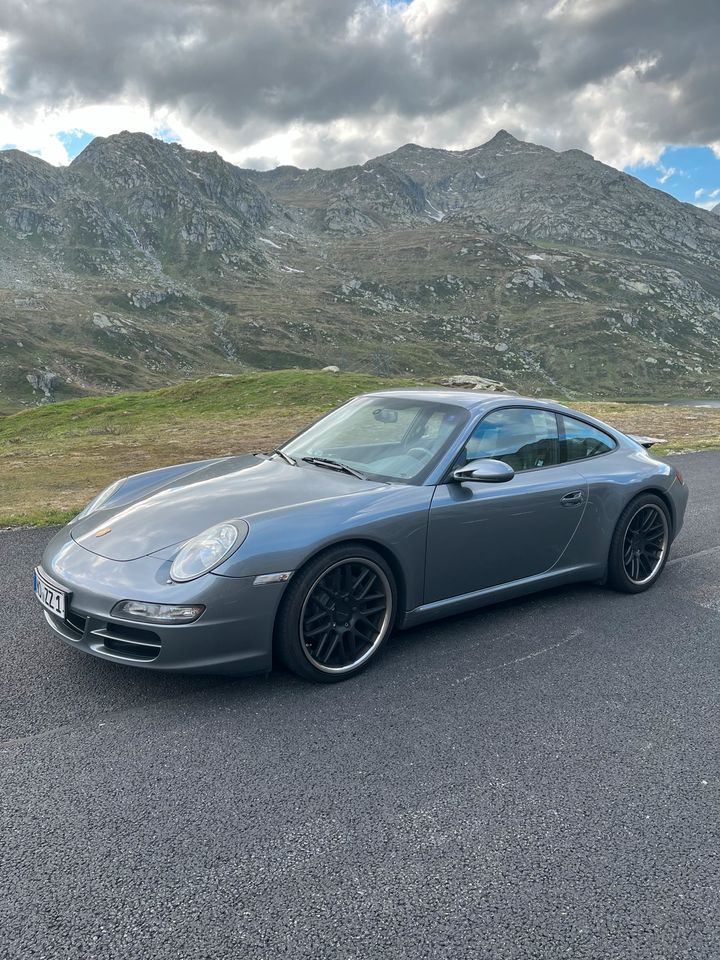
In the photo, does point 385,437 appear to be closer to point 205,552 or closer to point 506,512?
point 506,512

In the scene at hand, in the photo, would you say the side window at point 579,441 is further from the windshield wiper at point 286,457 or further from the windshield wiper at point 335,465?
the windshield wiper at point 286,457

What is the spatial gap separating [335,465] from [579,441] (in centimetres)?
203

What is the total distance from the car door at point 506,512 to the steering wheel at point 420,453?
0.20 m

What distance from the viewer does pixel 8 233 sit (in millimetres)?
197625

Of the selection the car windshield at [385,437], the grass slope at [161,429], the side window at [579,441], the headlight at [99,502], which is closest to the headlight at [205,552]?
the car windshield at [385,437]

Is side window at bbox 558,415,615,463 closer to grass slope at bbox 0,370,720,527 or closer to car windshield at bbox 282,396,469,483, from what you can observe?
car windshield at bbox 282,396,469,483

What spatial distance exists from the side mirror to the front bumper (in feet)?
4.56

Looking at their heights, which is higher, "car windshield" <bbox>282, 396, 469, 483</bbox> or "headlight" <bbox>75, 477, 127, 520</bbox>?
"car windshield" <bbox>282, 396, 469, 483</bbox>

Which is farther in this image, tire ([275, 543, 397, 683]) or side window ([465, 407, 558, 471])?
side window ([465, 407, 558, 471])

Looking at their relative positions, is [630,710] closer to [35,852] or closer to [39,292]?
[35,852]

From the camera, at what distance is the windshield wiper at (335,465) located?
436cm

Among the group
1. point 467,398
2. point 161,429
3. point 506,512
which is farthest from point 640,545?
point 161,429

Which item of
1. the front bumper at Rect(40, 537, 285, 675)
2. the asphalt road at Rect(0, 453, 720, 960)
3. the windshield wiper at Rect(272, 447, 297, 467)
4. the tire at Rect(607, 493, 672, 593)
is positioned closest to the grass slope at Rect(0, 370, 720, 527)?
the windshield wiper at Rect(272, 447, 297, 467)

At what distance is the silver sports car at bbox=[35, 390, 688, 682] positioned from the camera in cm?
342
